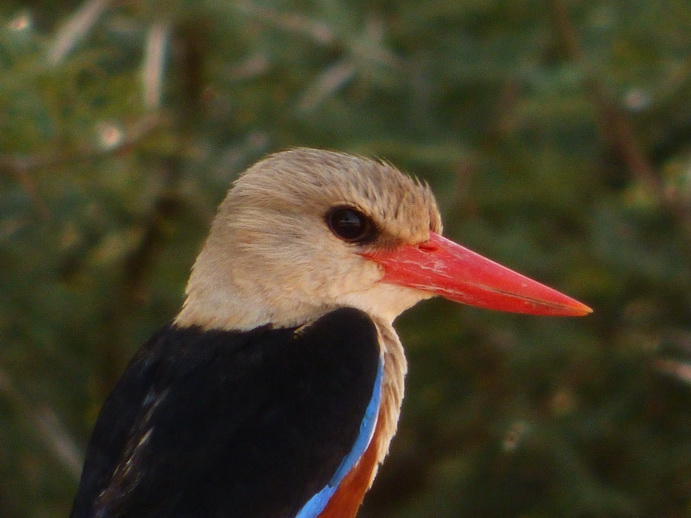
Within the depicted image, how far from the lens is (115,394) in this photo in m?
3.83

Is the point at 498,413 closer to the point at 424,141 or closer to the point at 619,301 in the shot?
the point at 619,301

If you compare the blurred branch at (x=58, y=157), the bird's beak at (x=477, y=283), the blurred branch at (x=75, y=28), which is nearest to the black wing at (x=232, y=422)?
the bird's beak at (x=477, y=283)

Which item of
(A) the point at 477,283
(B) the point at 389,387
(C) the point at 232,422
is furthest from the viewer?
(A) the point at 477,283

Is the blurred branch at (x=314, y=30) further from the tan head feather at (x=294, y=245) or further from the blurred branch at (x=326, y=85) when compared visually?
the tan head feather at (x=294, y=245)

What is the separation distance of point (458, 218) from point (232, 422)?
2.12 metres

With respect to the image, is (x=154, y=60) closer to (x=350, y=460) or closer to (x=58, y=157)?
(x=58, y=157)

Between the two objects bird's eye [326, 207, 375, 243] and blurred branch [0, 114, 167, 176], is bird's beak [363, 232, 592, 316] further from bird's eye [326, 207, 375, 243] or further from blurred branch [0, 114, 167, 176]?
blurred branch [0, 114, 167, 176]

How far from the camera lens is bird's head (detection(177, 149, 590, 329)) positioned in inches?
153

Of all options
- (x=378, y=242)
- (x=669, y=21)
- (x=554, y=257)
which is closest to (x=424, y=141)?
(x=554, y=257)

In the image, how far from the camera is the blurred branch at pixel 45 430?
205 inches

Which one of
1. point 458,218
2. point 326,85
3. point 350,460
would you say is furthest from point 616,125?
point 350,460

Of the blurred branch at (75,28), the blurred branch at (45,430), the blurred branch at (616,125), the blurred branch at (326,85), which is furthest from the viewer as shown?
the blurred branch at (326,85)

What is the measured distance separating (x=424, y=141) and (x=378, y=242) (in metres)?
1.50

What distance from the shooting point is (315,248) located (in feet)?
12.8
